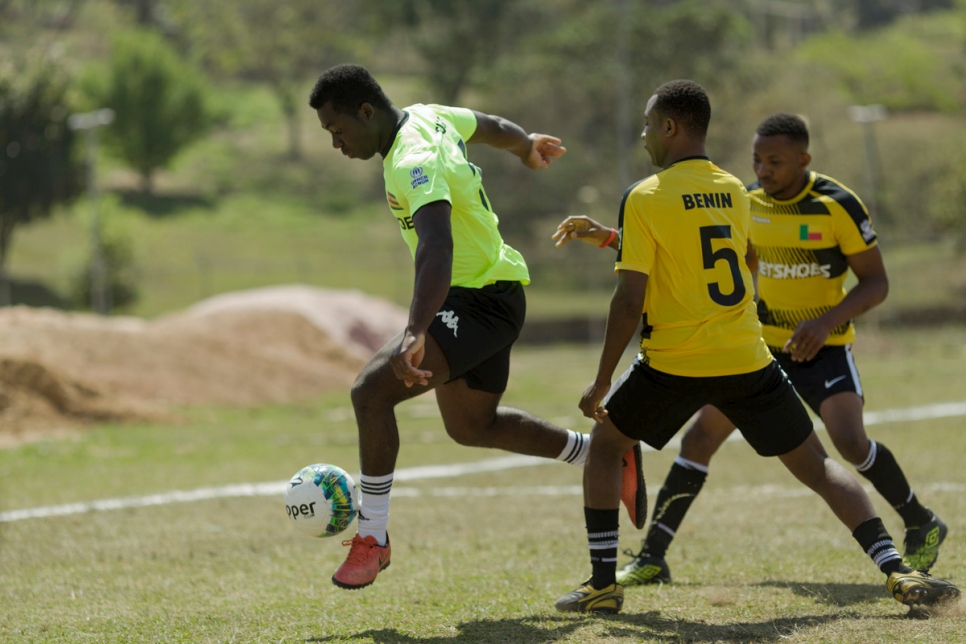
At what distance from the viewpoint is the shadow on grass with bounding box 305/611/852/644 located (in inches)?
174

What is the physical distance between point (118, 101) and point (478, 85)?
21.2m

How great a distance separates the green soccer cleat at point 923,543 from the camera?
5.51 meters

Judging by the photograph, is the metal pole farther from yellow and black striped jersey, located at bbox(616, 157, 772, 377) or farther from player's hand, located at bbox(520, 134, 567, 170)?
yellow and black striped jersey, located at bbox(616, 157, 772, 377)

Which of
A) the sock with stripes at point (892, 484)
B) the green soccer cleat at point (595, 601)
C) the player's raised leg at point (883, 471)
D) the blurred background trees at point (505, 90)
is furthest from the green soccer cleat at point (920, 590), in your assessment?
the blurred background trees at point (505, 90)

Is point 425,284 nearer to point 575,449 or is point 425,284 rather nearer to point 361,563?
point 361,563

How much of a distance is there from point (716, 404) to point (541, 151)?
6.12 ft

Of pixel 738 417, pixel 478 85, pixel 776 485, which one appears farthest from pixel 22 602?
pixel 478 85

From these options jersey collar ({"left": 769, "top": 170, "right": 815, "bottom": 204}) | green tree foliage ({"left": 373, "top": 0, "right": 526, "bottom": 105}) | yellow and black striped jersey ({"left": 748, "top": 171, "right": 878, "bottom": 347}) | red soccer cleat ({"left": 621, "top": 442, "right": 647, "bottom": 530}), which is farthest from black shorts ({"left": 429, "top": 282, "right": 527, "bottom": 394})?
green tree foliage ({"left": 373, "top": 0, "right": 526, "bottom": 105})

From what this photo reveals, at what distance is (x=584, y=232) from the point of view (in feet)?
16.9

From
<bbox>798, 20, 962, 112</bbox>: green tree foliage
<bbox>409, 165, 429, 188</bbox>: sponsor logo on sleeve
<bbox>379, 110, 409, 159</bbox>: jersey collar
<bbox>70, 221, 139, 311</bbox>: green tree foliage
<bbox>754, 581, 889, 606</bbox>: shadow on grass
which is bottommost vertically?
<bbox>754, 581, 889, 606</bbox>: shadow on grass

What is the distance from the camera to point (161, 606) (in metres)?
5.19

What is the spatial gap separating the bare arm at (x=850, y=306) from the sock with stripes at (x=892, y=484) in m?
0.67

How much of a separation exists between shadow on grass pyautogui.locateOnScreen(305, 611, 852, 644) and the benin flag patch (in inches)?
78.9

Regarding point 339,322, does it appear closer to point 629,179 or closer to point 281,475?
point 281,475
